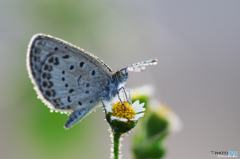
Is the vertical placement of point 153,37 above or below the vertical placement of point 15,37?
above

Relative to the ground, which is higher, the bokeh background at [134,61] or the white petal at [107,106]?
the bokeh background at [134,61]

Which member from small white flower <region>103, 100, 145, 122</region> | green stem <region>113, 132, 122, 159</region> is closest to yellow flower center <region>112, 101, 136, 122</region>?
small white flower <region>103, 100, 145, 122</region>

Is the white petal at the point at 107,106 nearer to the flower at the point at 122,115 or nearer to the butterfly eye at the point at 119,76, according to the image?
the flower at the point at 122,115

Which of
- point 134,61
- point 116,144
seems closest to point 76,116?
point 116,144

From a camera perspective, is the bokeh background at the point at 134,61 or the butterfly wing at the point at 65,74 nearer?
the butterfly wing at the point at 65,74

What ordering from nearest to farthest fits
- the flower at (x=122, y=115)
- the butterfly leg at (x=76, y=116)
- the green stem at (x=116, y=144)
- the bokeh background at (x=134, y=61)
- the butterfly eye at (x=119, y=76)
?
1. the green stem at (x=116, y=144)
2. the flower at (x=122, y=115)
3. the butterfly leg at (x=76, y=116)
4. the butterfly eye at (x=119, y=76)
5. the bokeh background at (x=134, y=61)

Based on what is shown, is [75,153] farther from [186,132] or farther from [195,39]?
[195,39]

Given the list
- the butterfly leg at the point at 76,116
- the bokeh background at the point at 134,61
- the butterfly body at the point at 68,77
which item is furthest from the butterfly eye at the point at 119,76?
the bokeh background at the point at 134,61

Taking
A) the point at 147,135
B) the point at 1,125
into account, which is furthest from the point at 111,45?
the point at 147,135
